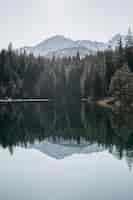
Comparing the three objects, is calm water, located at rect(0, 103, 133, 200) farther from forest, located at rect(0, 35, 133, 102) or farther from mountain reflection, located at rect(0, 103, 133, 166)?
forest, located at rect(0, 35, 133, 102)

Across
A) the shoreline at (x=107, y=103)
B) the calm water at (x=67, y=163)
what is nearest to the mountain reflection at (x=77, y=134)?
the calm water at (x=67, y=163)

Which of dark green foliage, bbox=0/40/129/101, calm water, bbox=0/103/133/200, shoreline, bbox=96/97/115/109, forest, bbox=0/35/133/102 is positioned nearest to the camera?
calm water, bbox=0/103/133/200

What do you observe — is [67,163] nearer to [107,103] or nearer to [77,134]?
[77,134]

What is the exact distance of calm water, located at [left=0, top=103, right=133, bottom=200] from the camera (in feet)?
75.3

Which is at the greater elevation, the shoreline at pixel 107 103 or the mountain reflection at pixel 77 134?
the mountain reflection at pixel 77 134

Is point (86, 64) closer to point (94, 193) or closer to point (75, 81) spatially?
point (75, 81)

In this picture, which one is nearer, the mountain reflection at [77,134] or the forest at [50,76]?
the mountain reflection at [77,134]

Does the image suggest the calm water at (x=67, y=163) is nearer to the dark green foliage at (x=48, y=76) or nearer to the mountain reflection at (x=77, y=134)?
the mountain reflection at (x=77, y=134)

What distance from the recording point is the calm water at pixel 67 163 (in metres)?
22.9

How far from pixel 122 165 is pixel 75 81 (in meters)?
116

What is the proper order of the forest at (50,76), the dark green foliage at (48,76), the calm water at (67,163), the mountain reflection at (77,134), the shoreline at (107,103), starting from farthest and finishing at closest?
the dark green foliage at (48,76), the forest at (50,76), the shoreline at (107,103), the mountain reflection at (77,134), the calm water at (67,163)

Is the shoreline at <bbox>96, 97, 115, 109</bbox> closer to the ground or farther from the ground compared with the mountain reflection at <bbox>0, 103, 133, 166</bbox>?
closer to the ground

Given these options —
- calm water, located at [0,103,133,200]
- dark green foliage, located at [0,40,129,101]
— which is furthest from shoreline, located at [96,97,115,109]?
calm water, located at [0,103,133,200]

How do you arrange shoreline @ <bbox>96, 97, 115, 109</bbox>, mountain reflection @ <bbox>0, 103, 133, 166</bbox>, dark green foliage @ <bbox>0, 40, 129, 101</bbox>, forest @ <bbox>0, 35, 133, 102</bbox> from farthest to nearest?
1. dark green foliage @ <bbox>0, 40, 129, 101</bbox>
2. forest @ <bbox>0, 35, 133, 102</bbox>
3. shoreline @ <bbox>96, 97, 115, 109</bbox>
4. mountain reflection @ <bbox>0, 103, 133, 166</bbox>
